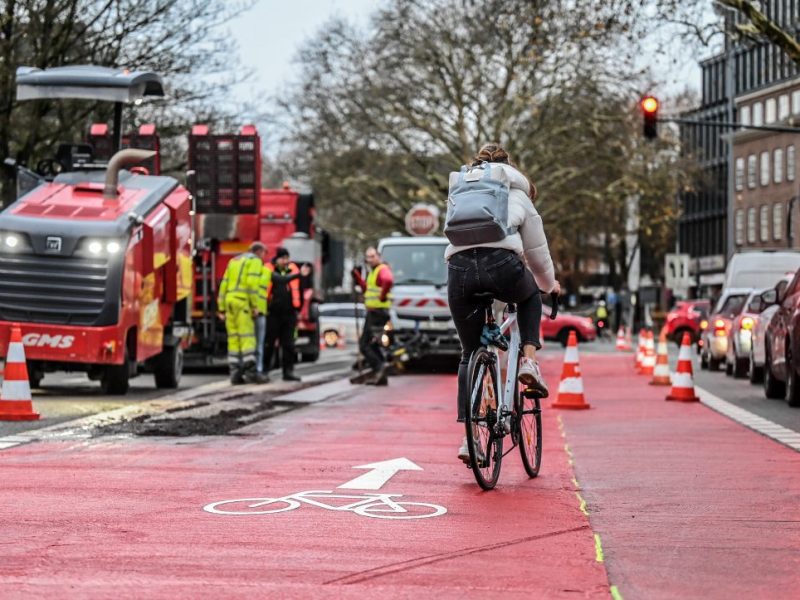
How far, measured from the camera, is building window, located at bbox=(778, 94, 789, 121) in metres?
105

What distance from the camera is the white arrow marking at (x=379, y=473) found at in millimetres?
10125

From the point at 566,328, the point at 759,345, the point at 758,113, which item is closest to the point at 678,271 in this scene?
the point at 566,328

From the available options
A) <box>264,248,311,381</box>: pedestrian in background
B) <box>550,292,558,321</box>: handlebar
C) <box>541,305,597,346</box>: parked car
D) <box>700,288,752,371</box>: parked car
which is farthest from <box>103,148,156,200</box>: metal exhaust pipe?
<box>541,305,597,346</box>: parked car

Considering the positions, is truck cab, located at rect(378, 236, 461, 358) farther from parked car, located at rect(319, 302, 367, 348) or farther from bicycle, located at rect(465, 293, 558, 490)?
parked car, located at rect(319, 302, 367, 348)

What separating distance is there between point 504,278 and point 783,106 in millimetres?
98919

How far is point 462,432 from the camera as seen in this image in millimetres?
15320

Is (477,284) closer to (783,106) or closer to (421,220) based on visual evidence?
(421,220)

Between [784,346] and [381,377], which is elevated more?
[784,346]

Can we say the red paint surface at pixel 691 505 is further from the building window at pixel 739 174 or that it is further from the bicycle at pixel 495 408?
the building window at pixel 739 174

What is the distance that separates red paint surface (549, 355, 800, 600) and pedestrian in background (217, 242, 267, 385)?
25.9ft

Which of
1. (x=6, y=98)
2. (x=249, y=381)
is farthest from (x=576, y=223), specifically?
(x=249, y=381)

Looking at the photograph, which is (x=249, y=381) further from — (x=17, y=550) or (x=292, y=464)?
(x=17, y=550)

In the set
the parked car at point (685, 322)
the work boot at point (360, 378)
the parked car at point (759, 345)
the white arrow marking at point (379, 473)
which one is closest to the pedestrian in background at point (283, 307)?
the work boot at point (360, 378)

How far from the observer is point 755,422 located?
17.2 m
